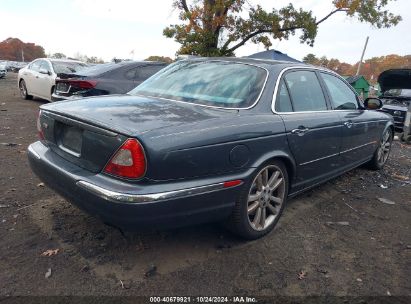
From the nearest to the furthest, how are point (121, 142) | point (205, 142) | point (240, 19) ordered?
point (121, 142) < point (205, 142) < point (240, 19)

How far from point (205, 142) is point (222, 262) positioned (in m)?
0.98

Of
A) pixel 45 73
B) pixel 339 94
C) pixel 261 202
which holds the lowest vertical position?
pixel 261 202

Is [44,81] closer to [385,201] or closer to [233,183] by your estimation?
[233,183]

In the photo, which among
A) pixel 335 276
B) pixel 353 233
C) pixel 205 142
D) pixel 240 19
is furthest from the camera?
pixel 240 19

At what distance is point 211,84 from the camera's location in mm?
3312

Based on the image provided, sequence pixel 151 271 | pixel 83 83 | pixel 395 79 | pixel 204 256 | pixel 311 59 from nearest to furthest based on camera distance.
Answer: pixel 151 271 → pixel 204 256 → pixel 83 83 → pixel 395 79 → pixel 311 59

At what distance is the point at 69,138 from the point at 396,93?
41.6ft

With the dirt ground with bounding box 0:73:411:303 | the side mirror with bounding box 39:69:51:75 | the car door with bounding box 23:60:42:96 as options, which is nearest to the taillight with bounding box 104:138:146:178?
the dirt ground with bounding box 0:73:411:303

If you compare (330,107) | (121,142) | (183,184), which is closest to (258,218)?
(183,184)

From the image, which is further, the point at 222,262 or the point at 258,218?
the point at 258,218

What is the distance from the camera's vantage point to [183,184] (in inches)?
95.8

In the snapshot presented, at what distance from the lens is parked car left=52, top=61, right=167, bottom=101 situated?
277 inches

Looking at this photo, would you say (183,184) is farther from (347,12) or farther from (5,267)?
(347,12)

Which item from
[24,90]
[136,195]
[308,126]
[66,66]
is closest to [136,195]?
[136,195]
